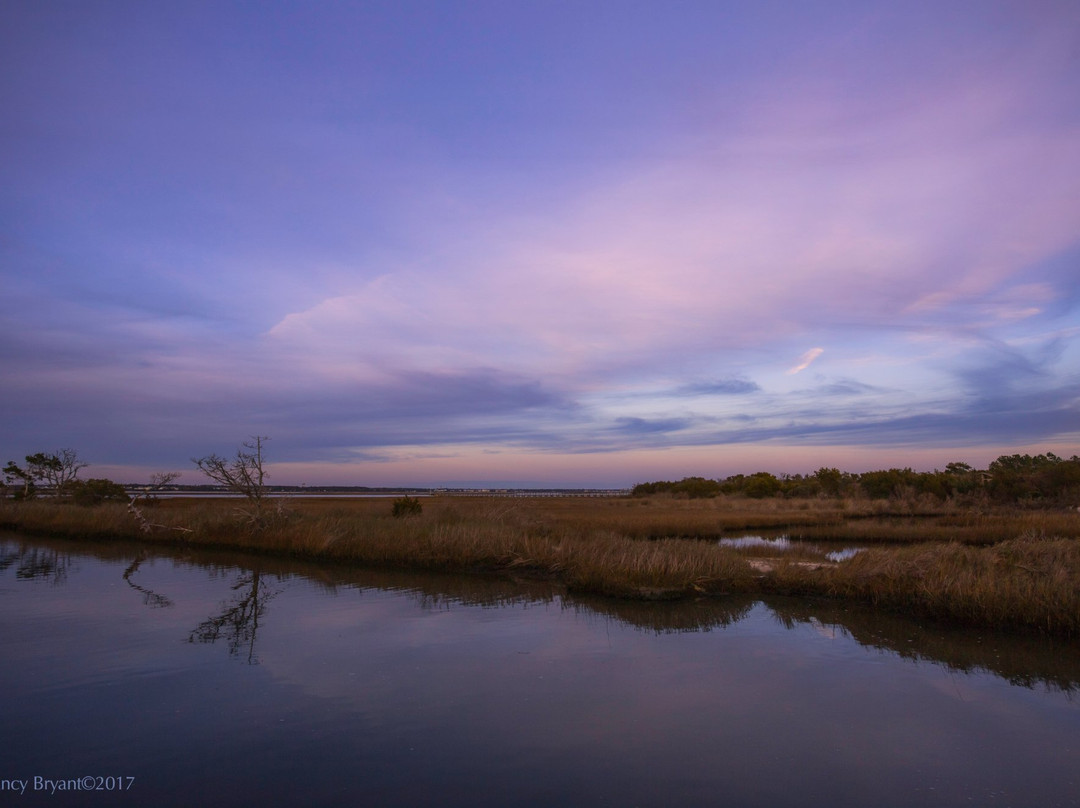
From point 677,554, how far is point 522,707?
969 centimetres

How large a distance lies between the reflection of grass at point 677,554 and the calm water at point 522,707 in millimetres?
1101

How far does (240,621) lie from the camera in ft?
40.1

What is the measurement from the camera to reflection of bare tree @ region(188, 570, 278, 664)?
10594mm

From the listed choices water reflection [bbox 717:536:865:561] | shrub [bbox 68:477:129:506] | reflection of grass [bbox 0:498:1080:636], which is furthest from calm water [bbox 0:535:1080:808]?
shrub [bbox 68:477:129:506]

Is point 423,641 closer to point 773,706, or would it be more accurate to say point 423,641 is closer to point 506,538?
point 773,706

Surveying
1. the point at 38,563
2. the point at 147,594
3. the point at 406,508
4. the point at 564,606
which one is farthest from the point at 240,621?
the point at 406,508

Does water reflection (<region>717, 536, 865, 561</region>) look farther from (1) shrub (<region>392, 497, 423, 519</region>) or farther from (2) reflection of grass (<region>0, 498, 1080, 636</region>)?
(1) shrub (<region>392, 497, 423, 519</region>)

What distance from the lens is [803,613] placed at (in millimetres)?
13820

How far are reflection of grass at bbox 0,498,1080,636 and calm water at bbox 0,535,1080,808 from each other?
1.10 m

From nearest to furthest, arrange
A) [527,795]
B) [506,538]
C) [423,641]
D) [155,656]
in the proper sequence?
[527,795], [155,656], [423,641], [506,538]

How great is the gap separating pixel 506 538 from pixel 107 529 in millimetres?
19061

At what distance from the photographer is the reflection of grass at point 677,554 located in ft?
41.4

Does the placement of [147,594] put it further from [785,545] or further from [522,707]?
[785,545]

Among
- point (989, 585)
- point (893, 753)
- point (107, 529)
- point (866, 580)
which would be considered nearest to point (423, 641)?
point (893, 753)
